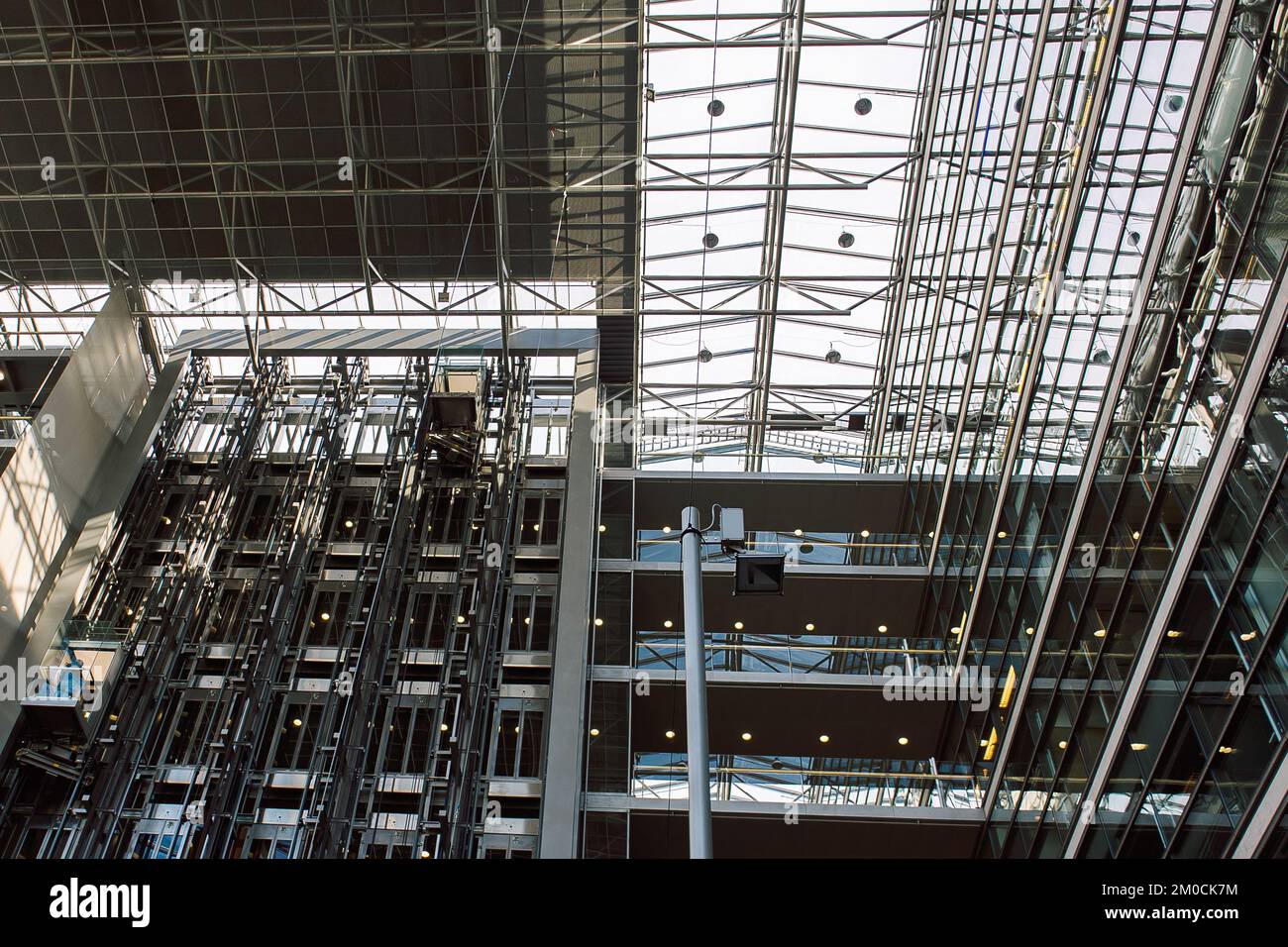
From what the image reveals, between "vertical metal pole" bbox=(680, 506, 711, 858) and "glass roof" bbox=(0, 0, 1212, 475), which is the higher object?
"glass roof" bbox=(0, 0, 1212, 475)

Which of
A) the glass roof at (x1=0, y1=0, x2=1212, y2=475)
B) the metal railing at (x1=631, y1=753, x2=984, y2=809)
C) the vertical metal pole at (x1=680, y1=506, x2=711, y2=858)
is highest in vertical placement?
the glass roof at (x1=0, y1=0, x2=1212, y2=475)

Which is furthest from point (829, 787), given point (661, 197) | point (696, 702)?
point (661, 197)

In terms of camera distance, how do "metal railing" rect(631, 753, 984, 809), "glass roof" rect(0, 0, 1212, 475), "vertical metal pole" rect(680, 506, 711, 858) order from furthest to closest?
"glass roof" rect(0, 0, 1212, 475)
"metal railing" rect(631, 753, 984, 809)
"vertical metal pole" rect(680, 506, 711, 858)

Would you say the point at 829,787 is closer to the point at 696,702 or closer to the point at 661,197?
the point at 696,702

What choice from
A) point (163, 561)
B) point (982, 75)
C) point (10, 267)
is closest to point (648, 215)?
point (982, 75)

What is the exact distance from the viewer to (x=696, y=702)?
8.80 metres

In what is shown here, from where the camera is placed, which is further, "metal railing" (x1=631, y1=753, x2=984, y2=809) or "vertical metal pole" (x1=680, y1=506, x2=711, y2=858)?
"metal railing" (x1=631, y1=753, x2=984, y2=809)

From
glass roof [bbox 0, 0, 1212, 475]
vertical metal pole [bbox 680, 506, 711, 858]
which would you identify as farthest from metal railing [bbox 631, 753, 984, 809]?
vertical metal pole [bbox 680, 506, 711, 858]

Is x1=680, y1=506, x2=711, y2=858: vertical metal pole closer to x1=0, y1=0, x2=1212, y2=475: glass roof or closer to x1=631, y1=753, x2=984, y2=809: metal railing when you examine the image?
x1=631, y1=753, x2=984, y2=809: metal railing

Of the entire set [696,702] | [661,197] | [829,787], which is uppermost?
[661,197]

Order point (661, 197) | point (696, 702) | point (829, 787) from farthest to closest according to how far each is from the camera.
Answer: point (661, 197), point (829, 787), point (696, 702)

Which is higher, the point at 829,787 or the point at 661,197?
the point at 661,197

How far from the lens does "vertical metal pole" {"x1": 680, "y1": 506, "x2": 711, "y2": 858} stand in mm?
7707
